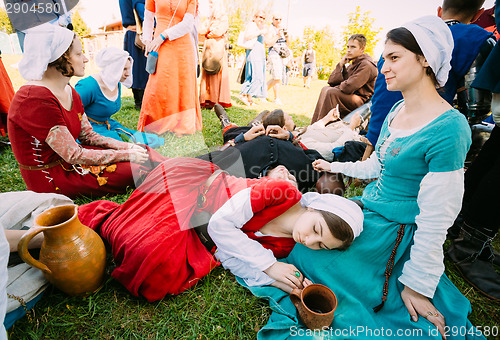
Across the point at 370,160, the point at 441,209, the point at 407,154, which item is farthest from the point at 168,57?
the point at 441,209

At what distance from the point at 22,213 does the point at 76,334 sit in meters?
0.86

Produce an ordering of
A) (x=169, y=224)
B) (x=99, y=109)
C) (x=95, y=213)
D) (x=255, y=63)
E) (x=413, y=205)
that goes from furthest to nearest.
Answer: (x=255, y=63), (x=99, y=109), (x=95, y=213), (x=169, y=224), (x=413, y=205)

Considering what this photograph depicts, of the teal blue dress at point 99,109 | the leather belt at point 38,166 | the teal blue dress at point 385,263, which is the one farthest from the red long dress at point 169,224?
the teal blue dress at point 99,109

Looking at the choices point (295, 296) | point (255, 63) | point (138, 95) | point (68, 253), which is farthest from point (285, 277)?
point (255, 63)

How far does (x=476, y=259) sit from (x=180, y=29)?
4287mm

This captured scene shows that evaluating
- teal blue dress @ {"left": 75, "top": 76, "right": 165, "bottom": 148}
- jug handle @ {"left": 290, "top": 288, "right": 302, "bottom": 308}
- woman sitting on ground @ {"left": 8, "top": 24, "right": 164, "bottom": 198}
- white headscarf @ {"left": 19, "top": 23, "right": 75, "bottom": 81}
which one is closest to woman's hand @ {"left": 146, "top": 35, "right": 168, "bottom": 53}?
teal blue dress @ {"left": 75, "top": 76, "right": 165, "bottom": 148}

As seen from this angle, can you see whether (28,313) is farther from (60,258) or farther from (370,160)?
(370,160)

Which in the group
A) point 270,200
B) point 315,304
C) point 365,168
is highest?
point 365,168

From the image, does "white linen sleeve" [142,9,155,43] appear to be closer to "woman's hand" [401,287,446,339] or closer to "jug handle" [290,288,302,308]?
"jug handle" [290,288,302,308]

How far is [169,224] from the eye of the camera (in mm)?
1771

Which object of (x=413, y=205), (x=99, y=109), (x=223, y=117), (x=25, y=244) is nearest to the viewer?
(x=25, y=244)

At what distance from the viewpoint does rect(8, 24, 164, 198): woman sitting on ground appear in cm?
220

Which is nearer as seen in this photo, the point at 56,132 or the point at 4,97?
the point at 56,132

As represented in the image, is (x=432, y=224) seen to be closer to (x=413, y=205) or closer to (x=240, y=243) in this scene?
(x=413, y=205)
